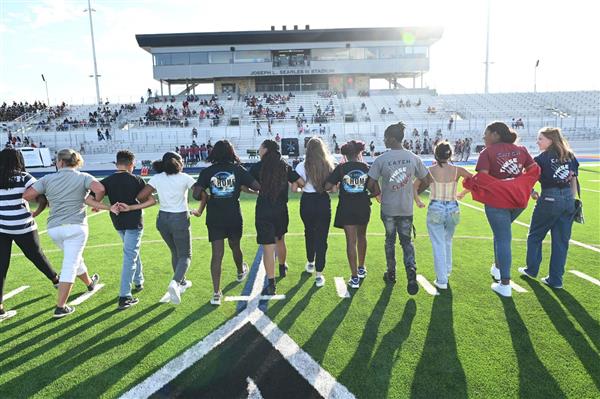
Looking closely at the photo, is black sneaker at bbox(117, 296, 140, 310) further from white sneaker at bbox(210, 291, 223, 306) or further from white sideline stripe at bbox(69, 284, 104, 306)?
white sneaker at bbox(210, 291, 223, 306)

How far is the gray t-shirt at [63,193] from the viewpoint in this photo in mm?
4297

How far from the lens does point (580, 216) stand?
16.5ft

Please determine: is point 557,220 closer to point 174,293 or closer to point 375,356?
point 375,356

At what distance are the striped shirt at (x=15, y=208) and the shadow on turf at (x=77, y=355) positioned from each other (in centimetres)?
151

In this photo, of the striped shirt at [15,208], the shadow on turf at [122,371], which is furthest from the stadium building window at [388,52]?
the shadow on turf at [122,371]

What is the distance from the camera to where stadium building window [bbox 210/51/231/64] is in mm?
48656

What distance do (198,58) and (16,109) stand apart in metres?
20.0

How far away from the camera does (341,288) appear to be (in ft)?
16.7

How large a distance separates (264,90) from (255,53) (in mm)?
4563

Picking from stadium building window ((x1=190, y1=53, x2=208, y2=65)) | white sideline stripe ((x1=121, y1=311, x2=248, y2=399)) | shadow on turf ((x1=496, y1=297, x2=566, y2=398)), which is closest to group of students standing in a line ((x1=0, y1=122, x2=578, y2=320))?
white sideline stripe ((x1=121, y1=311, x2=248, y2=399))

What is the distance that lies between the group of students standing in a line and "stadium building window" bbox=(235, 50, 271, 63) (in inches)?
1848

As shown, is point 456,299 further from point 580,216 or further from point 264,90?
point 264,90

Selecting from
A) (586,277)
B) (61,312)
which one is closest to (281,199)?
(61,312)

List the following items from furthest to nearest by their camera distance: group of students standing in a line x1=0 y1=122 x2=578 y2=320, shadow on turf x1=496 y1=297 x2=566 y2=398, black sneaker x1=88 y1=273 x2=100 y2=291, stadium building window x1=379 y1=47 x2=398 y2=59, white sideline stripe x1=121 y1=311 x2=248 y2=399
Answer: stadium building window x1=379 y1=47 x2=398 y2=59, black sneaker x1=88 y1=273 x2=100 y2=291, group of students standing in a line x1=0 y1=122 x2=578 y2=320, white sideline stripe x1=121 y1=311 x2=248 y2=399, shadow on turf x1=496 y1=297 x2=566 y2=398
